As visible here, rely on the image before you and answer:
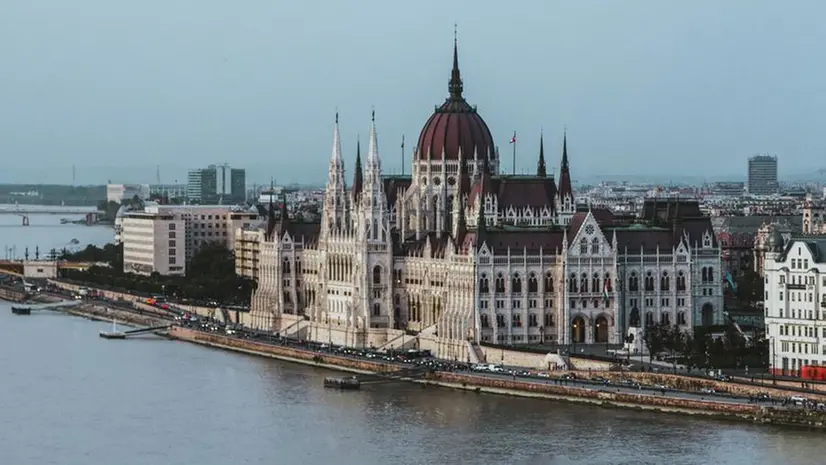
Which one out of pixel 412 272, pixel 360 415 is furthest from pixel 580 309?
pixel 360 415

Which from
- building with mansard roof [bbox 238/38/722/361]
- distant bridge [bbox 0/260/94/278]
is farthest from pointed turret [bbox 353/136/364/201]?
distant bridge [bbox 0/260/94/278]

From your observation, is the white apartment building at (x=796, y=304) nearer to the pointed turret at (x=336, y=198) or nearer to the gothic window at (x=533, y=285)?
the gothic window at (x=533, y=285)

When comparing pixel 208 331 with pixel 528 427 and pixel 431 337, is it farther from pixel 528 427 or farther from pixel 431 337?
pixel 528 427

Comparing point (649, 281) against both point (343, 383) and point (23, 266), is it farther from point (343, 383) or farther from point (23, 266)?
point (23, 266)

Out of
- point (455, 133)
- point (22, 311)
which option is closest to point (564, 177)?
point (455, 133)

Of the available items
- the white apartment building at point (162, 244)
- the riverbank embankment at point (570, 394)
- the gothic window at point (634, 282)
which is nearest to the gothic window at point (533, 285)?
the gothic window at point (634, 282)

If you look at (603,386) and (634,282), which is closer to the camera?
(603,386)
